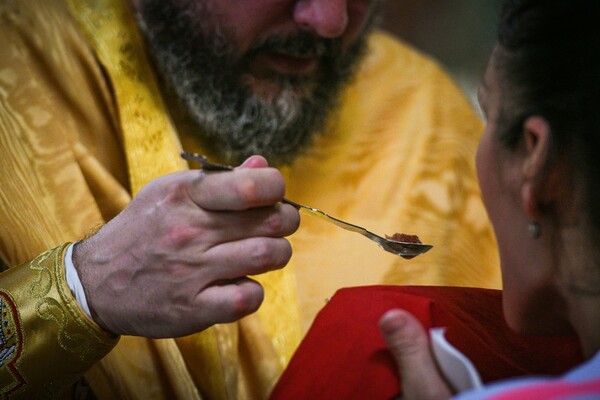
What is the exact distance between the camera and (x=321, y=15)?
109cm

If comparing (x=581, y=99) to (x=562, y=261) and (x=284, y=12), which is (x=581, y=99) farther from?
(x=284, y=12)

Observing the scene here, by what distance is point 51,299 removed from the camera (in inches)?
30.5

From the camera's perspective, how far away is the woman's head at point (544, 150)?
1.73 feet

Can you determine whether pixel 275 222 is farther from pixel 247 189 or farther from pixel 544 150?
pixel 544 150

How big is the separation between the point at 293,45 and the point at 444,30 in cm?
74

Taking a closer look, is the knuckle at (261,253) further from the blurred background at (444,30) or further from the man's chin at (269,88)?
the blurred background at (444,30)

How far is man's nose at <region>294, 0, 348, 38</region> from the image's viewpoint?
42.9 inches

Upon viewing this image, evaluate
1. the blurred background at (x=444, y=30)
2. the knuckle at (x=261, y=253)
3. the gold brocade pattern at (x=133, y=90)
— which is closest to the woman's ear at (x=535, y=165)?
the knuckle at (x=261, y=253)

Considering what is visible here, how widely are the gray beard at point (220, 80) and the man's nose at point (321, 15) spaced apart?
2cm

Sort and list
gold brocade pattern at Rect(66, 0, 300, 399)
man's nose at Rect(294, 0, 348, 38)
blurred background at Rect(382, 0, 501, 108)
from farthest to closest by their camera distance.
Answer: blurred background at Rect(382, 0, 501, 108)
man's nose at Rect(294, 0, 348, 38)
gold brocade pattern at Rect(66, 0, 300, 399)

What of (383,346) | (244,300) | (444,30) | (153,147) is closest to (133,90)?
(153,147)

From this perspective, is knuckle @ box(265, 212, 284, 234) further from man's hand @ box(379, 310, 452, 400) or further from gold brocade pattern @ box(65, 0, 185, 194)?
gold brocade pattern @ box(65, 0, 185, 194)

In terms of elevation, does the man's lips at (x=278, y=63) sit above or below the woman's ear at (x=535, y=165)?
above

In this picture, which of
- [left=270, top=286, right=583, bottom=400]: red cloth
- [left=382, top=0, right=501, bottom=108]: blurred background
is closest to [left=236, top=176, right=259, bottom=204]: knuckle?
[left=270, top=286, right=583, bottom=400]: red cloth
